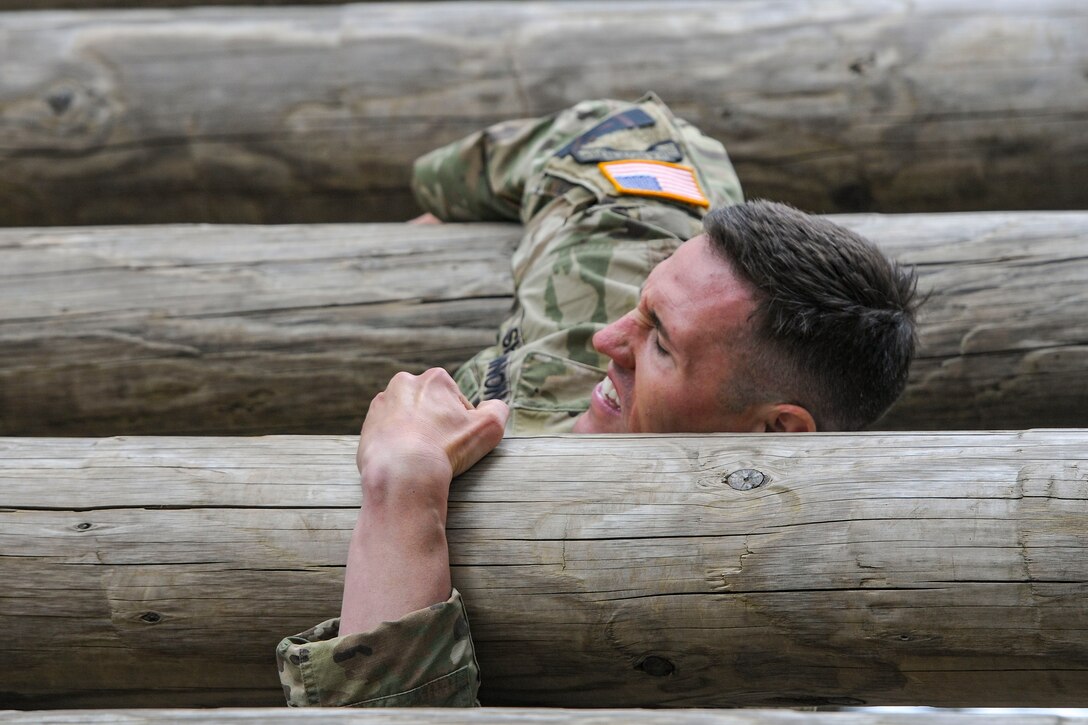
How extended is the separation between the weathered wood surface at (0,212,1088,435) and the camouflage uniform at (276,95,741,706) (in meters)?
0.17

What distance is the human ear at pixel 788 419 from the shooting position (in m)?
1.69

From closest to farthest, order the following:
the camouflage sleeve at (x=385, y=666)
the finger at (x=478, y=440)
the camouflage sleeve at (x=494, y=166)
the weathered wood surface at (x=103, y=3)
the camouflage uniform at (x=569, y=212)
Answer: the camouflage sleeve at (x=385, y=666) → the finger at (x=478, y=440) → the camouflage uniform at (x=569, y=212) → the camouflage sleeve at (x=494, y=166) → the weathered wood surface at (x=103, y=3)

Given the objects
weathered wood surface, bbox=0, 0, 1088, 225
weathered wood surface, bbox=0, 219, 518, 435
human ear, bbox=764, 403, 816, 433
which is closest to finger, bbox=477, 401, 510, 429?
human ear, bbox=764, 403, 816, 433

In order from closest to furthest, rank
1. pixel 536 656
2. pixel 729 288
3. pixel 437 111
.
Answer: pixel 536 656
pixel 729 288
pixel 437 111

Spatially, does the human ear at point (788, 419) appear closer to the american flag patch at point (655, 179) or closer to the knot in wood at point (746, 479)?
the knot in wood at point (746, 479)

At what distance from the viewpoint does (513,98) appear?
2.81m

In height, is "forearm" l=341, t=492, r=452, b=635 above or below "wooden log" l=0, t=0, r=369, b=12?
below

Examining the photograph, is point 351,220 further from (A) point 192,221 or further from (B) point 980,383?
(B) point 980,383

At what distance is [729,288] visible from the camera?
5.61ft

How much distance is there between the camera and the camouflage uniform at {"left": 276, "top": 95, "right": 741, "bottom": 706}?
6.59ft

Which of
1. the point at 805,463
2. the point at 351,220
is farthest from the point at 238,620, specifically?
the point at 351,220

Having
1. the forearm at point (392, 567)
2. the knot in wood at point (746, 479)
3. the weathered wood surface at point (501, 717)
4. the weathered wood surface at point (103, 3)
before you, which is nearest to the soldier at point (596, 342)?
the forearm at point (392, 567)

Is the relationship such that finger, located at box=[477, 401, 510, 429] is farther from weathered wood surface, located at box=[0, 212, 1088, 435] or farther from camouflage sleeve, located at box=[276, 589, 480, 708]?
weathered wood surface, located at box=[0, 212, 1088, 435]

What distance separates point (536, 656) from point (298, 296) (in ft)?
3.40
